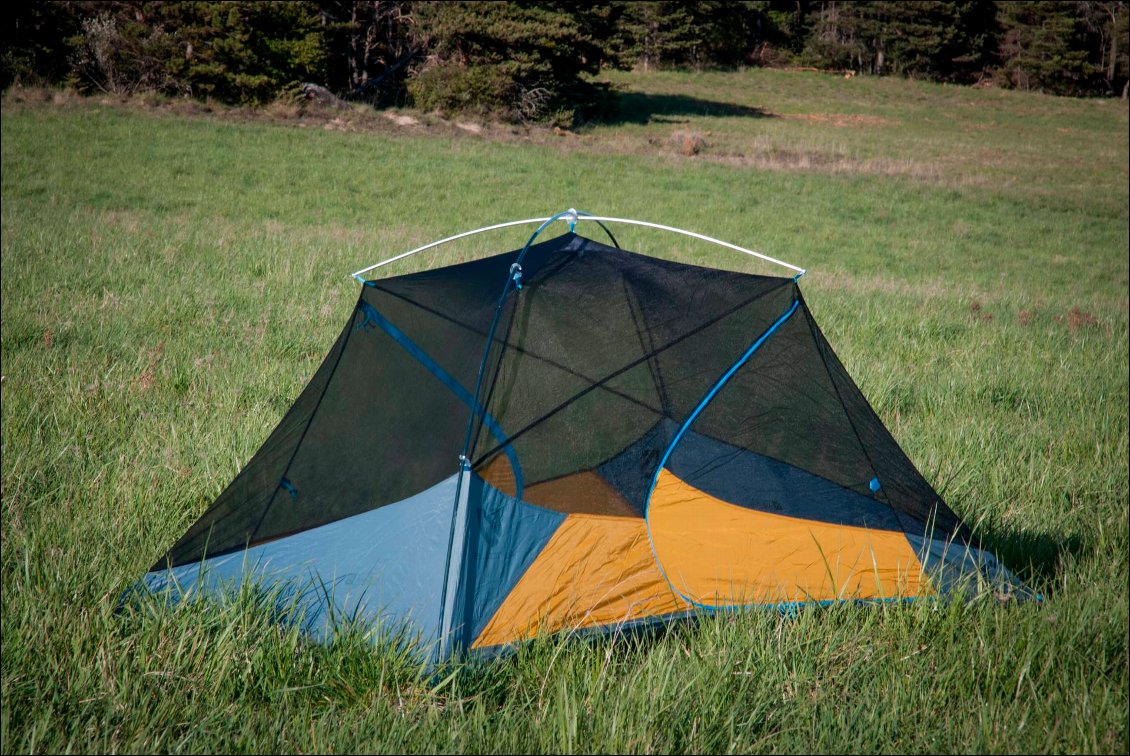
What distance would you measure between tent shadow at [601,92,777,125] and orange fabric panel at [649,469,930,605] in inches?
984

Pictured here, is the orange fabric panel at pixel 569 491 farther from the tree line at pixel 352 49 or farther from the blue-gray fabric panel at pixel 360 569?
the tree line at pixel 352 49

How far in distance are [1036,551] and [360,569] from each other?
96.2 inches

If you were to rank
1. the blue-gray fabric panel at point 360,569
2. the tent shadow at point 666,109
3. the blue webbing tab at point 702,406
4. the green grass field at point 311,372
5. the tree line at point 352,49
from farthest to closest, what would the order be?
1. the tent shadow at point 666,109
2. the tree line at point 352,49
3. the blue webbing tab at point 702,406
4. the blue-gray fabric panel at point 360,569
5. the green grass field at point 311,372

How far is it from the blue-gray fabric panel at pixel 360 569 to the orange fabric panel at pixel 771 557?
854 millimetres

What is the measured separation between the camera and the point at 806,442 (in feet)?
9.46

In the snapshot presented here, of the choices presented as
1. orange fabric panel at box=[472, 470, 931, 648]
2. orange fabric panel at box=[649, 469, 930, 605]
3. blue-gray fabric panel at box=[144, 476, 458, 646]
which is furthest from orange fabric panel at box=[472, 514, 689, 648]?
blue-gray fabric panel at box=[144, 476, 458, 646]

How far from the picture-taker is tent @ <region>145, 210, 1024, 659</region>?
2.48 metres

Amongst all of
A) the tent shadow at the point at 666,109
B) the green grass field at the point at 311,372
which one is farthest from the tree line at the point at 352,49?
the green grass field at the point at 311,372

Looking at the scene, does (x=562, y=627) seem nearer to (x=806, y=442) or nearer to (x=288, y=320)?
(x=806, y=442)

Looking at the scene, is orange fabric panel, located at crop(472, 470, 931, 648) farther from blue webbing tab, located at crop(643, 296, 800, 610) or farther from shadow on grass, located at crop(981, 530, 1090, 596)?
shadow on grass, located at crop(981, 530, 1090, 596)

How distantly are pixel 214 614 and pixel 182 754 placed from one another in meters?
0.50

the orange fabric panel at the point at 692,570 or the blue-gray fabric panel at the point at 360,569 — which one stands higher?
the blue-gray fabric panel at the point at 360,569

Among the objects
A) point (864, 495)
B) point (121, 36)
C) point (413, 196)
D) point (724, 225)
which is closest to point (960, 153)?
point (724, 225)

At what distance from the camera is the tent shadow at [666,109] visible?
2749cm
